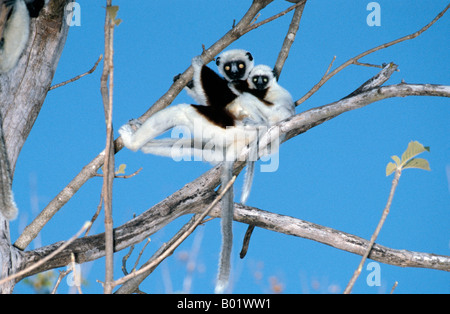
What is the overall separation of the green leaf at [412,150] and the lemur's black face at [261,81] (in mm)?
2334

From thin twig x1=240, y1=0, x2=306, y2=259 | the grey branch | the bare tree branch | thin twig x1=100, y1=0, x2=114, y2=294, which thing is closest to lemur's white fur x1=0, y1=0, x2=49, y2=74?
the bare tree branch

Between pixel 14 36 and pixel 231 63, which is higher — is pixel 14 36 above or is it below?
below

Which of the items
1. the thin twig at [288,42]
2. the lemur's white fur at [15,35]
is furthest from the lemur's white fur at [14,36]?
the thin twig at [288,42]

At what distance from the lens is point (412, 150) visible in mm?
1957

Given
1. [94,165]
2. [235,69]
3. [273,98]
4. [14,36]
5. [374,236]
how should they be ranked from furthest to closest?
[235,69] → [273,98] → [94,165] → [14,36] → [374,236]

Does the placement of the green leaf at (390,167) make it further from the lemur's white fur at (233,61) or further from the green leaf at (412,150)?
the lemur's white fur at (233,61)

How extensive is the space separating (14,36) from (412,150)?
2614 millimetres

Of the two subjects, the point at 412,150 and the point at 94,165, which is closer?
the point at 412,150

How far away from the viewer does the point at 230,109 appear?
3.94 metres

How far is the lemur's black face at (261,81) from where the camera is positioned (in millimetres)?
4199

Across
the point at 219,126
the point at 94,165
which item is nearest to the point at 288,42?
the point at 219,126

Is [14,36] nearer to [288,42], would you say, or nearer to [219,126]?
[219,126]
